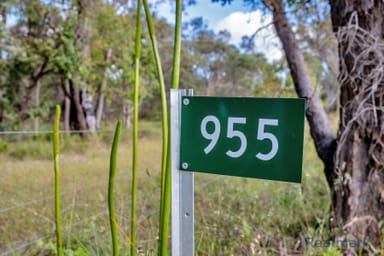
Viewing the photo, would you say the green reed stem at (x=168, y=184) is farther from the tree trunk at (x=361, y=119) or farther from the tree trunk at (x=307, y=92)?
the tree trunk at (x=307, y=92)

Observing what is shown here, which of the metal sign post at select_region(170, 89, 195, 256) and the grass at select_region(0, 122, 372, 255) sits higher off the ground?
the metal sign post at select_region(170, 89, 195, 256)

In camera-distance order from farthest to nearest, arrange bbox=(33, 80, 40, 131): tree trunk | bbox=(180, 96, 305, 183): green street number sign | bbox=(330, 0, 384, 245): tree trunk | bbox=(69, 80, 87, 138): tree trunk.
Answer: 1. bbox=(33, 80, 40, 131): tree trunk
2. bbox=(69, 80, 87, 138): tree trunk
3. bbox=(330, 0, 384, 245): tree trunk
4. bbox=(180, 96, 305, 183): green street number sign

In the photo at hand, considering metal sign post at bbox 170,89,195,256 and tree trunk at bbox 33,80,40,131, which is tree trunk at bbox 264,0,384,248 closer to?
metal sign post at bbox 170,89,195,256

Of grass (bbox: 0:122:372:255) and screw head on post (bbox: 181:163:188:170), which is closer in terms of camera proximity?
screw head on post (bbox: 181:163:188:170)

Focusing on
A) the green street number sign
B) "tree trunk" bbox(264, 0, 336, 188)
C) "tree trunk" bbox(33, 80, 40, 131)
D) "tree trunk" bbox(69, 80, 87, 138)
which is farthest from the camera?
"tree trunk" bbox(33, 80, 40, 131)

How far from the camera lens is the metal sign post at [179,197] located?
578 mm

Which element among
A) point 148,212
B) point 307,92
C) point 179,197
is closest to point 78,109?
point 148,212

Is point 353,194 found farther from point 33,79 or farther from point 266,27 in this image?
point 33,79

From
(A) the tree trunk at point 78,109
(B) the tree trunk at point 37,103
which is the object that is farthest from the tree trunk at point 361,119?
(B) the tree trunk at point 37,103

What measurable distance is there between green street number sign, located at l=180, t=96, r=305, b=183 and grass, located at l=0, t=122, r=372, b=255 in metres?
0.39

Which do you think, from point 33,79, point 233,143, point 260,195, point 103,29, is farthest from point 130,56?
point 233,143

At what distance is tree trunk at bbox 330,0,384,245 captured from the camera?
1358 mm

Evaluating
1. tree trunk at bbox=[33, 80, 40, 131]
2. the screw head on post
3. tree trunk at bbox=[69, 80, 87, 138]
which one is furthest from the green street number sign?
tree trunk at bbox=[33, 80, 40, 131]

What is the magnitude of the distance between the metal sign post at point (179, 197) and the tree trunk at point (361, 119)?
1.10 m
